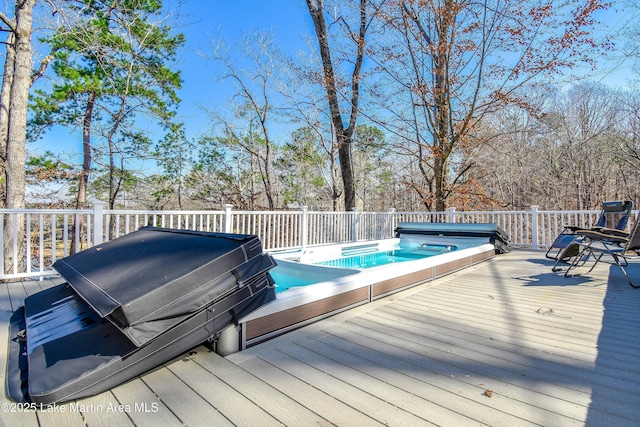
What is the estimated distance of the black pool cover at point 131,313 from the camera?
1.39 m

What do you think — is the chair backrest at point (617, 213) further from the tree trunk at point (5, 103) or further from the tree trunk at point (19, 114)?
the tree trunk at point (5, 103)

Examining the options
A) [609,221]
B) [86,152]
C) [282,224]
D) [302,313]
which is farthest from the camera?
[86,152]

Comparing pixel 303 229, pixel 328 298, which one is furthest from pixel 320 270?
pixel 303 229

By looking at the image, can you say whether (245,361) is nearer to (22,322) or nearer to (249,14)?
(22,322)

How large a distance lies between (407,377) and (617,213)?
4.87 metres

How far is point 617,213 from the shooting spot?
4.47m

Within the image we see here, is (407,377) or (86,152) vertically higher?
(86,152)

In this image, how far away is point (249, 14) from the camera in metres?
10.8

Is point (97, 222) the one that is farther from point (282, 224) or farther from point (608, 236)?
point (608, 236)

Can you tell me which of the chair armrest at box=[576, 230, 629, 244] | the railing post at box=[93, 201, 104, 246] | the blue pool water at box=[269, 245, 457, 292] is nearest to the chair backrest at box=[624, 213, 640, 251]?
the chair armrest at box=[576, 230, 629, 244]

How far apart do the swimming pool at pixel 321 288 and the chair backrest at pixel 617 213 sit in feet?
5.68

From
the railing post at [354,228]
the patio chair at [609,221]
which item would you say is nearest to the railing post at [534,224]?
the patio chair at [609,221]

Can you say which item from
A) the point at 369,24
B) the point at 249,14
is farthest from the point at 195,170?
the point at 369,24

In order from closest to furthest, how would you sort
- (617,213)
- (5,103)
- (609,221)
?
(617,213) → (609,221) → (5,103)
